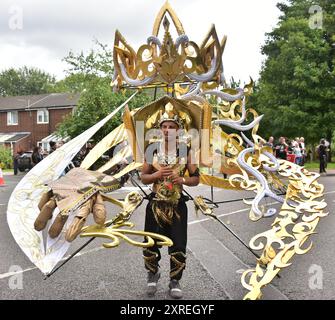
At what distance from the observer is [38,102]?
156 ft

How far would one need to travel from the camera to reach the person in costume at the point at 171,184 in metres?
4.75

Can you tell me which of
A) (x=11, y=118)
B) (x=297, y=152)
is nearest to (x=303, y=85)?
(x=297, y=152)

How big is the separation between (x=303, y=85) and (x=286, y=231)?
24607 millimetres

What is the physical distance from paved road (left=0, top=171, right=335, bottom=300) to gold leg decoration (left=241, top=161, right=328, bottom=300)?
34 centimetres

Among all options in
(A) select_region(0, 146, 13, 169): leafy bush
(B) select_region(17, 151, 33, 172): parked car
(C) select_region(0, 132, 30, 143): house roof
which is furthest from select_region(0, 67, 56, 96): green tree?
(B) select_region(17, 151, 33, 172): parked car

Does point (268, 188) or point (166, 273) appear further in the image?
point (166, 273)

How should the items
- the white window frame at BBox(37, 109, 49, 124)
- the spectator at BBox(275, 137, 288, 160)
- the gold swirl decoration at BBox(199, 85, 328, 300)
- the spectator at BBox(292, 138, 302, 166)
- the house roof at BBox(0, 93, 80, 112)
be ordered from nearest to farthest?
1. the gold swirl decoration at BBox(199, 85, 328, 300)
2. the spectator at BBox(275, 137, 288, 160)
3. the spectator at BBox(292, 138, 302, 166)
4. the house roof at BBox(0, 93, 80, 112)
5. the white window frame at BBox(37, 109, 49, 124)

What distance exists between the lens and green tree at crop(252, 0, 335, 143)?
29.0 metres

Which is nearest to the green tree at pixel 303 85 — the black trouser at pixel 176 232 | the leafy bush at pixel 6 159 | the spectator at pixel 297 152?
the spectator at pixel 297 152

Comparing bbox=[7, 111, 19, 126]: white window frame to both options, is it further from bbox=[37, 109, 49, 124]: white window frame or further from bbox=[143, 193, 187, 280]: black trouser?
bbox=[143, 193, 187, 280]: black trouser

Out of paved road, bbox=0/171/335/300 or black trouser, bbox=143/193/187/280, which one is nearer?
black trouser, bbox=143/193/187/280

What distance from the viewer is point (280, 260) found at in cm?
470

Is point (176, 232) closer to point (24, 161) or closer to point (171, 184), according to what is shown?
point (171, 184)

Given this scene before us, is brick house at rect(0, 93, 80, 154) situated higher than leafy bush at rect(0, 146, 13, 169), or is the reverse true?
brick house at rect(0, 93, 80, 154)
